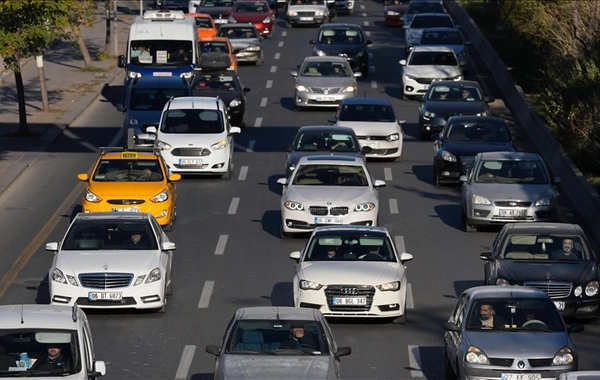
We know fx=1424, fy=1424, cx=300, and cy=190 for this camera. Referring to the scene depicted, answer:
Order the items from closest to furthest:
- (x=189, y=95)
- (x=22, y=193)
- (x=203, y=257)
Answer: (x=203, y=257)
(x=22, y=193)
(x=189, y=95)

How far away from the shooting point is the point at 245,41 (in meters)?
51.1

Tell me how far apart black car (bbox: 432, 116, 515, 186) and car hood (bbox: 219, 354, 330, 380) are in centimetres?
1651

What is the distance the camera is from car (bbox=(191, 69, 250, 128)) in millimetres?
38656

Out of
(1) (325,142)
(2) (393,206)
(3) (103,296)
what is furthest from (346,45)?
(3) (103,296)

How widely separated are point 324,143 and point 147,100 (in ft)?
19.8

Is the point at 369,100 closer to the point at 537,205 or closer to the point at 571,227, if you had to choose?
the point at 537,205

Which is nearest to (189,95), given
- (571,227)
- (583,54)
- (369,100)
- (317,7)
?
(369,100)

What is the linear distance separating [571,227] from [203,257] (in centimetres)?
673

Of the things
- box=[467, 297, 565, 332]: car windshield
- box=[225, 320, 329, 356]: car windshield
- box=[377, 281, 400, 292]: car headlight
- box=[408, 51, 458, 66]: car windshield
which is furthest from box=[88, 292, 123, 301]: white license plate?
box=[408, 51, 458, 66]: car windshield

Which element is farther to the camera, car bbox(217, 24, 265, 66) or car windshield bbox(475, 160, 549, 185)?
car bbox(217, 24, 265, 66)

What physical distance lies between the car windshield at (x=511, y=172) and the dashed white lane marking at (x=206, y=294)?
7.00 metres

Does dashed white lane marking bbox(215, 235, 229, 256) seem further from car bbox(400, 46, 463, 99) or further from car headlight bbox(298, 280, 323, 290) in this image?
car bbox(400, 46, 463, 99)

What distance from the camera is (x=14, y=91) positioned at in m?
46.0

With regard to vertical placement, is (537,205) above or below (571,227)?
below
